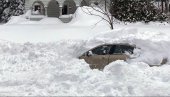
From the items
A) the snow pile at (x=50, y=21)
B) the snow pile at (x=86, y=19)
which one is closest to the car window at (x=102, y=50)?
the snow pile at (x=86, y=19)

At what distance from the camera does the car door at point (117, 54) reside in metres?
15.4

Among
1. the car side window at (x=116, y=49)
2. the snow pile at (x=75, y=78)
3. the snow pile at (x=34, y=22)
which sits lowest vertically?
the snow pile at (x=34, y=22)

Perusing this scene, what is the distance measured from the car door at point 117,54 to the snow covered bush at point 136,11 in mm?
23693

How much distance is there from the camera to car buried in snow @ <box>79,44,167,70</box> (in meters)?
15.4

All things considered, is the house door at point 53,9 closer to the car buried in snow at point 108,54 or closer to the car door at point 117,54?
the car buried in snow at point 108,54

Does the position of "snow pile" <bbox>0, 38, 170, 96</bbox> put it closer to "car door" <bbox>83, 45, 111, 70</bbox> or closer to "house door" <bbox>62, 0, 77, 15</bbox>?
"car door" <bbox>83, 45, 111, 70</bbox>

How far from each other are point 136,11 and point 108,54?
24898mm

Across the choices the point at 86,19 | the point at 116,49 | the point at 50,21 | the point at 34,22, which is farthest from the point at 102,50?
the point at 50,21

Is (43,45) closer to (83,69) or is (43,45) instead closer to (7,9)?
(83,69)

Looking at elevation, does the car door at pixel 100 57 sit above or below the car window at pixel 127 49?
below

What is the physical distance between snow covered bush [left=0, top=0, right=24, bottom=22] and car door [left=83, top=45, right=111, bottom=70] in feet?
110

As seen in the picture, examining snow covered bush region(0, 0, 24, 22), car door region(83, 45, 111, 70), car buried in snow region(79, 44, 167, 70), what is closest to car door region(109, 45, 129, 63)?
car buried in snow region(79, 44, 167, 70)

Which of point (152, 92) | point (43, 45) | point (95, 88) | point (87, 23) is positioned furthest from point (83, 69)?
point (87, 23)

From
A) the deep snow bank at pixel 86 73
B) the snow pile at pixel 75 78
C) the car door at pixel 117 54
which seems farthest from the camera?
the car door at pixel 117 54
